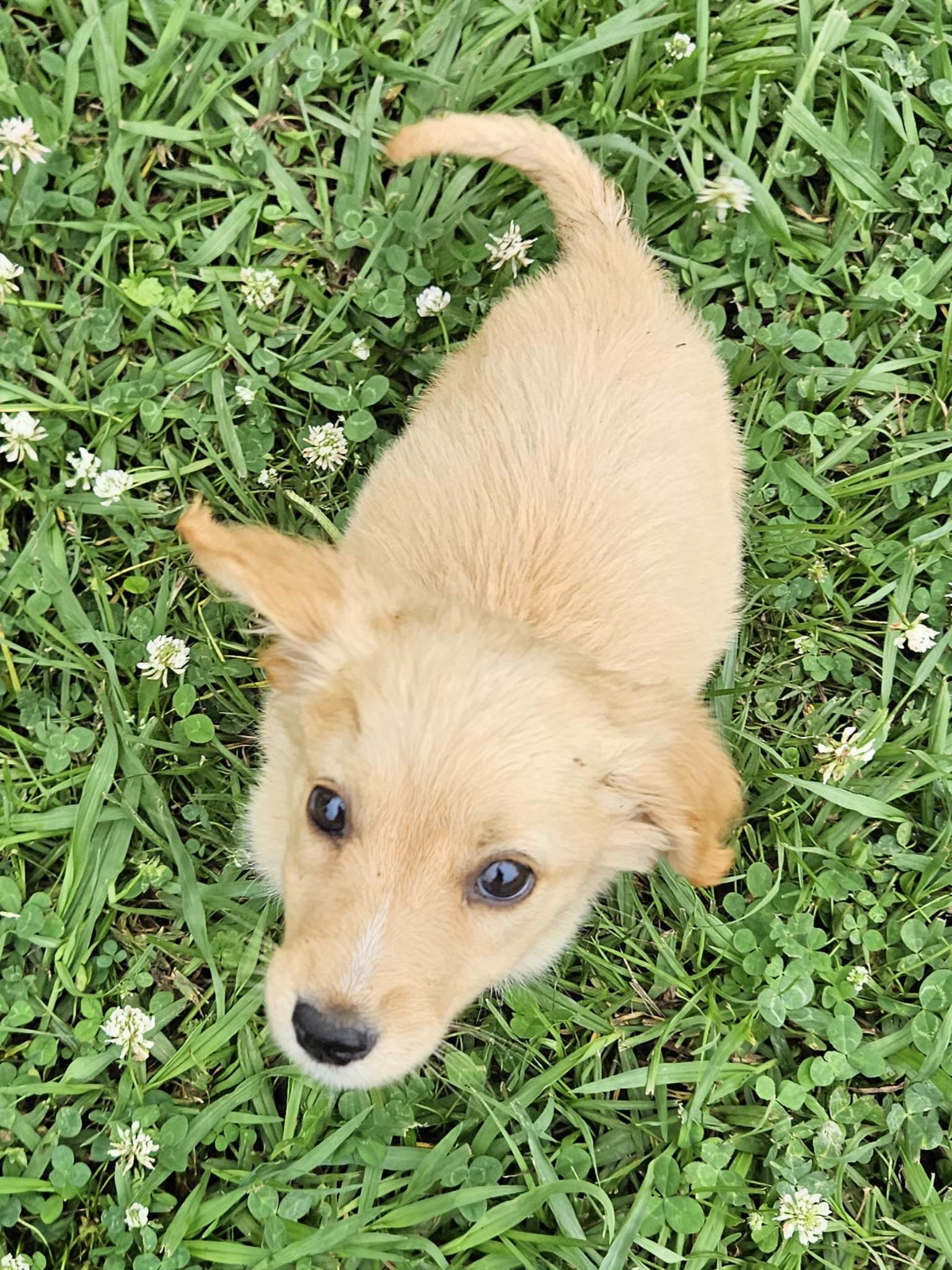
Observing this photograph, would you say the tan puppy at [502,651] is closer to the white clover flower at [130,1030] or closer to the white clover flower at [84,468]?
the white clover flower at [130,1030]

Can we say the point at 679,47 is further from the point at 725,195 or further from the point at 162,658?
the point at 162,658

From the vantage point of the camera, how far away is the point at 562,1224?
2824mm

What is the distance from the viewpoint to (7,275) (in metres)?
3.08

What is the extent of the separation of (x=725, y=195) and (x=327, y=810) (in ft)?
8.08

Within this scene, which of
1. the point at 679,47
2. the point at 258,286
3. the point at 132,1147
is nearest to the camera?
the point at 132,1147

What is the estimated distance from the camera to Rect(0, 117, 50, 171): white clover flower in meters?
3.01

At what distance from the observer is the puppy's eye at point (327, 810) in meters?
2.08

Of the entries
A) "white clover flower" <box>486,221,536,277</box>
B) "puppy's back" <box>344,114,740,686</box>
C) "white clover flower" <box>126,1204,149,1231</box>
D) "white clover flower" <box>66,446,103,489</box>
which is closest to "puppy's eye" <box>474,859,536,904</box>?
"puppy's back" <box>344,114,740,686</box>

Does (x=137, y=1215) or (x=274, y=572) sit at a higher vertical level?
(x=274, y=572)

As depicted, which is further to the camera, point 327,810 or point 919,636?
point 919,636

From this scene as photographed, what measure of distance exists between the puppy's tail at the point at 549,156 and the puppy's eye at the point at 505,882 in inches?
73.1

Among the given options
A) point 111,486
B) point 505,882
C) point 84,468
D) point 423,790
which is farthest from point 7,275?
point 505,882

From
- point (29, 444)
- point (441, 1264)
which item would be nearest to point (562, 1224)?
point (441, 1264)

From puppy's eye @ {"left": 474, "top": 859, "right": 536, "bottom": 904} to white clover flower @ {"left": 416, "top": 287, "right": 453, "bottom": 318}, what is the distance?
194cm
